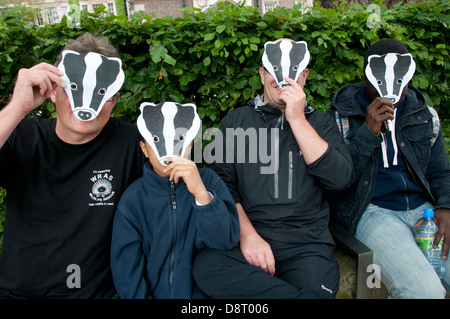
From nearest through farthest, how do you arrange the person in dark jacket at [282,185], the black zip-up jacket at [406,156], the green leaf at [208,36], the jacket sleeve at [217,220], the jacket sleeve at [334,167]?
the jacket sleeve at [217,220] → the person in dark jacket at [282,185] → the jacket sleeve at [334,167] → the black zip-up jacket at [406,156] → the green leaf at [208,36]

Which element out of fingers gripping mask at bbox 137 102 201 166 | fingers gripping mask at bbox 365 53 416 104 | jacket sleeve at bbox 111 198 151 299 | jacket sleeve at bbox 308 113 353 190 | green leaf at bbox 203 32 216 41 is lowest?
jacket sleeve at bbox 111 198 151 299

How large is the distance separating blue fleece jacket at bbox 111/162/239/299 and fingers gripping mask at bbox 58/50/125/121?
389mm

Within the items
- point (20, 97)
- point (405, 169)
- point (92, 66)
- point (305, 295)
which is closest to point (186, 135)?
point (92, 66)

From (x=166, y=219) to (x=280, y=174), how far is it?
0.71 m

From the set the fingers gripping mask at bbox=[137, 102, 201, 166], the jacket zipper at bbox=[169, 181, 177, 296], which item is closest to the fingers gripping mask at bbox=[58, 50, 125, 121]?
the fingers gripping mask at bbox=[137, 102, 201, 166]

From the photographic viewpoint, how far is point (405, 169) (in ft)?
6.98

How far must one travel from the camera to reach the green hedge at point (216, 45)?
7.74ft

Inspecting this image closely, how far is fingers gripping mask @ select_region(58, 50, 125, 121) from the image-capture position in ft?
5.15

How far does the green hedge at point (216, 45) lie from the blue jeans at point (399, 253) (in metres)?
1.09

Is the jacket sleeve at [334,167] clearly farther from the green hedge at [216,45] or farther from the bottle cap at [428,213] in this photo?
the green hedge at [216,45]

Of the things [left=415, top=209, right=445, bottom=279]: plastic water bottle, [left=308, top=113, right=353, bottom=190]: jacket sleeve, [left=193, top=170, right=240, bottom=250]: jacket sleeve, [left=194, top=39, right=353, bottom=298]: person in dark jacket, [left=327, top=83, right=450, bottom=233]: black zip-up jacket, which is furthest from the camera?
[left=327, top=83, right=450, bottom=233]: black zip-up jacket

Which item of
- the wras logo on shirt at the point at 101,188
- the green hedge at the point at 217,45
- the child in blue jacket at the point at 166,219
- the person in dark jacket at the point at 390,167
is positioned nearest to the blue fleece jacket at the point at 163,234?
the child in blue jacket at the point at 166,219

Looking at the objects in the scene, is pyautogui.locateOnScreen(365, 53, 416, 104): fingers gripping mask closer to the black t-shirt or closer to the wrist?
the wrist
